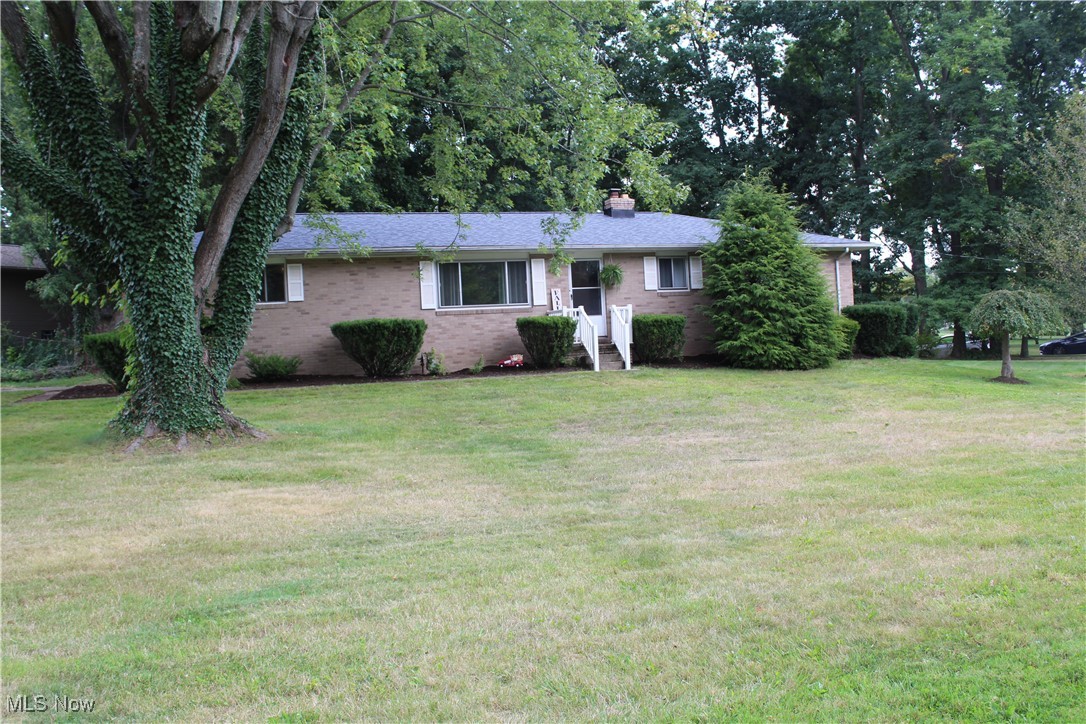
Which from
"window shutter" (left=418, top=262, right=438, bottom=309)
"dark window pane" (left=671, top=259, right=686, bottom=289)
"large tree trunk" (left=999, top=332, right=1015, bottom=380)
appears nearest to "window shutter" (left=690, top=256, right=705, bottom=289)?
"dark window pane" (left=671, top=259, right=686, bottom=289)

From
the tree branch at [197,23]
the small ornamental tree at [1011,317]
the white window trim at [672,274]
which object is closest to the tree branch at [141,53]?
the tree branch at [197,23]

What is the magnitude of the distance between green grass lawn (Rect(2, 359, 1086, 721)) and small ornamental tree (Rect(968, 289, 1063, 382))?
816cm

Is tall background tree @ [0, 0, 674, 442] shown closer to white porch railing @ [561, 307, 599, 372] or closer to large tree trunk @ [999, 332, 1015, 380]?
white porch railing @ [561, 307, 599, 372]

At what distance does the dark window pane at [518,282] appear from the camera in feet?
61.1

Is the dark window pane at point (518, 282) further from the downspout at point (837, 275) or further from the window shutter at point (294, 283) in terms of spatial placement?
the downspout at point (837, 275)

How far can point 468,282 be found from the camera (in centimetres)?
1836

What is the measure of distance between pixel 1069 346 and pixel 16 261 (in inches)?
1500

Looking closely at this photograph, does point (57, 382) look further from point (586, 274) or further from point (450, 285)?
point (586, 274)

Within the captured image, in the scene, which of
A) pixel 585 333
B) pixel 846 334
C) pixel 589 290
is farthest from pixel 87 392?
pixel 846 334

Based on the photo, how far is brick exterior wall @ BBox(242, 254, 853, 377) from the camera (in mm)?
17172

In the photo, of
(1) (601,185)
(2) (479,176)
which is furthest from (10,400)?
(1) (601,185)

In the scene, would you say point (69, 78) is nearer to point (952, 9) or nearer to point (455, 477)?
point (455, 477)

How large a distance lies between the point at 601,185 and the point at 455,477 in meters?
25.9

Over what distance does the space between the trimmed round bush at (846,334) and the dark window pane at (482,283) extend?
8044 millimetres
